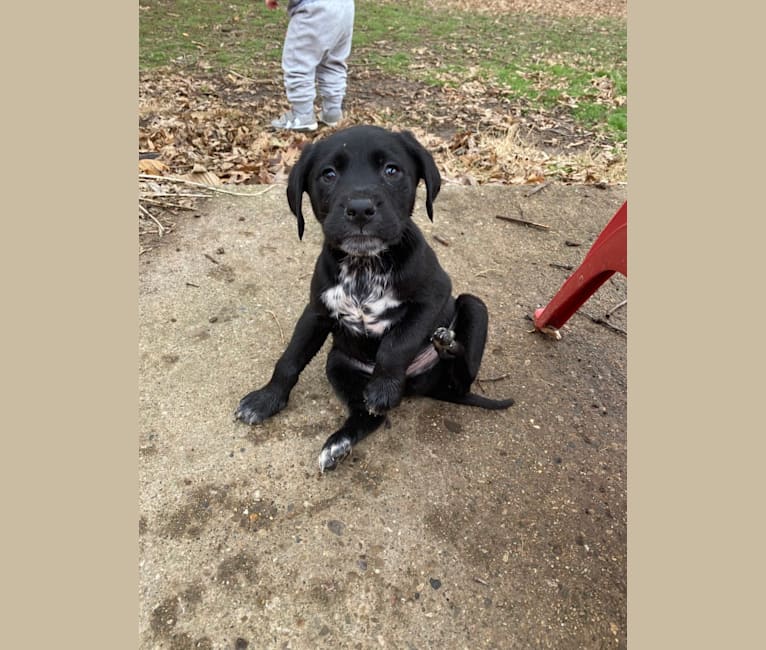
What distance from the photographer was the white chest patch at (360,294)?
293 centimetres

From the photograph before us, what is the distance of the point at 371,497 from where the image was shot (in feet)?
8.77

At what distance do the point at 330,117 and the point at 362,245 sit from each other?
656cm

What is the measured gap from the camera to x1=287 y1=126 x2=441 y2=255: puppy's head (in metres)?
2.59

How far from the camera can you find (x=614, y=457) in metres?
2.95

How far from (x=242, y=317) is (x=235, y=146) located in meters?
4.12

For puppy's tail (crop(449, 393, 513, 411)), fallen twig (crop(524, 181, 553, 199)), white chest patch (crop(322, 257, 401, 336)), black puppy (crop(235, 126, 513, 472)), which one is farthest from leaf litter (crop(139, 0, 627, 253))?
puppy's tail (crop(449, 393, 513, 411))

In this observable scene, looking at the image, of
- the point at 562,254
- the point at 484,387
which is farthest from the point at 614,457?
the point at 562,254

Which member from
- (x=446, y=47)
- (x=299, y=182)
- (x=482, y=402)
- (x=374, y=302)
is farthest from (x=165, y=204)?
(x=446, y=47)

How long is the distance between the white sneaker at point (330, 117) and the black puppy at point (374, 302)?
5980 mm

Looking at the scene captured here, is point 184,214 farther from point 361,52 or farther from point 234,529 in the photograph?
point 361,52

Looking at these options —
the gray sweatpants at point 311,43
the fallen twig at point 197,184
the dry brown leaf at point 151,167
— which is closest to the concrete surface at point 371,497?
the fallen twig at point 197,184

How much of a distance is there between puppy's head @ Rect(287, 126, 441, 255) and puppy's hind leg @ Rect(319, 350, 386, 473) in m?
0.80

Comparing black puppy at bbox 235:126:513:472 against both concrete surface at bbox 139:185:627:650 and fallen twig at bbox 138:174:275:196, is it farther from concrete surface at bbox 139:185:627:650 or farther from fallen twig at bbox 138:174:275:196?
fallen twig at bbox 138:174:275:196

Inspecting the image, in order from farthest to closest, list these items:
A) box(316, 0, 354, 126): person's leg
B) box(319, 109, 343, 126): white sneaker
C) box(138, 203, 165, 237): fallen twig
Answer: box(319, 109, 343, 126): white sneaker
box(316, 0, 354, 126): person's leg
box(138, 203, 165, 237): fallen twig
